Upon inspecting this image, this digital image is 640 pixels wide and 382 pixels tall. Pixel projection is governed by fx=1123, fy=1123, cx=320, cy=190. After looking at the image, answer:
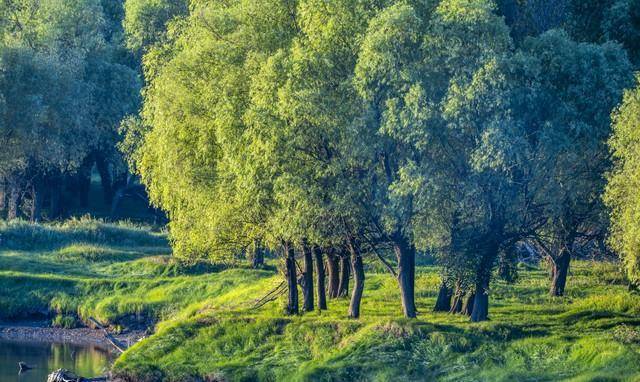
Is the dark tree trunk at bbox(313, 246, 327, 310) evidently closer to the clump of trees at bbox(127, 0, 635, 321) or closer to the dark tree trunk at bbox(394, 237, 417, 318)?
the clump of trees at bbox(127, 0, 635, 321)

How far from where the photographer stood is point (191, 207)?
157 feet

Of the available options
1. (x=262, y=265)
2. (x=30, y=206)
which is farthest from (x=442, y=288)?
(x=30, y=206)

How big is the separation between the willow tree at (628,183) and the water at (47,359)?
20961 mm

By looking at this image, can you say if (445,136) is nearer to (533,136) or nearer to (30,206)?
(533,136)

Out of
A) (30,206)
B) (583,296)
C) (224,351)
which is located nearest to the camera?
(224,351)

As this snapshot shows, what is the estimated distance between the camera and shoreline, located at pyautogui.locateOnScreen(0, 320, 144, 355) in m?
54.7

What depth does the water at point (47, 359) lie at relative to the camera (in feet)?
149

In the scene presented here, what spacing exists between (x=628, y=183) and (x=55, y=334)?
30708 millimetres

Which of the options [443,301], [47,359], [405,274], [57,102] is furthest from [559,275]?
[57,102]

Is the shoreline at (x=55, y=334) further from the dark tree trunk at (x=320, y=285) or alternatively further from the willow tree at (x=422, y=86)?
the willow tree at (x=422, y=86)

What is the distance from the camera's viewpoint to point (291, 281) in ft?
158

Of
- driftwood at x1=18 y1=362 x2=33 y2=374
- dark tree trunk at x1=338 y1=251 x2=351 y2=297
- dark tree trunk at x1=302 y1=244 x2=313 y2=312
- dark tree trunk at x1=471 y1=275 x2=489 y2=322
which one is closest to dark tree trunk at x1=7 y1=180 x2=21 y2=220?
dark tree trunk at x1=338 y1=251 x2=351 y2=297

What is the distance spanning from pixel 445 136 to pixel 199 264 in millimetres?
26835

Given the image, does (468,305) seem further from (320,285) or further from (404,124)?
(404,124)
